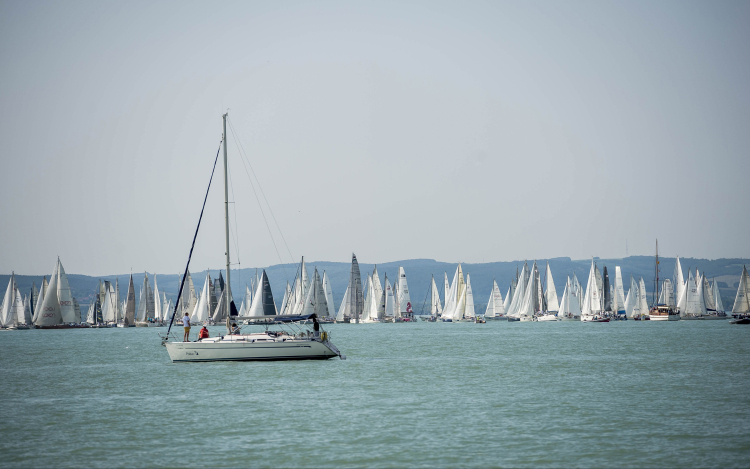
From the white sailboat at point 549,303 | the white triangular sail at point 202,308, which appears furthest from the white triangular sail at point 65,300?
the white sailboat at point 549,303

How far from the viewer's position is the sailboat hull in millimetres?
36031

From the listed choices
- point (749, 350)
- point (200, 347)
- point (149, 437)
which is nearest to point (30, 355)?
point (200, 347)

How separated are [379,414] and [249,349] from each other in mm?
14452

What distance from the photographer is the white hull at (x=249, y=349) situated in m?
36.0

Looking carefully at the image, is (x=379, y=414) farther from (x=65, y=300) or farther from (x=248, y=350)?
(x=65, y=300)

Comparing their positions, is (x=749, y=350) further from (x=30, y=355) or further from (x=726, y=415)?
(x=30, y=355)

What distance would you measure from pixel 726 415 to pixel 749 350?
97.4ft

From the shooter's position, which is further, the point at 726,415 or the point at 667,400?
the point at 667,400

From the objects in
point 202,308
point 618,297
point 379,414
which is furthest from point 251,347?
point 618,297

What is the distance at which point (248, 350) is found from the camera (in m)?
36.1

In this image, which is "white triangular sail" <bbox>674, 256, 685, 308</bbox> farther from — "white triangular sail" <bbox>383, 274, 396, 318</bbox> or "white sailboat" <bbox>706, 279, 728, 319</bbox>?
"white triangular sail" <bbox>383, 274, 396, 318</bbox>

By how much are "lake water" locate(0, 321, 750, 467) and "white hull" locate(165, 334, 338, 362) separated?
0.68 meters

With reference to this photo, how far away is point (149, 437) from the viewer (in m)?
A: 19.4

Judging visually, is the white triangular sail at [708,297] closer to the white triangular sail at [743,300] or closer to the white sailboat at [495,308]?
the white triangular sail at [743,300]
